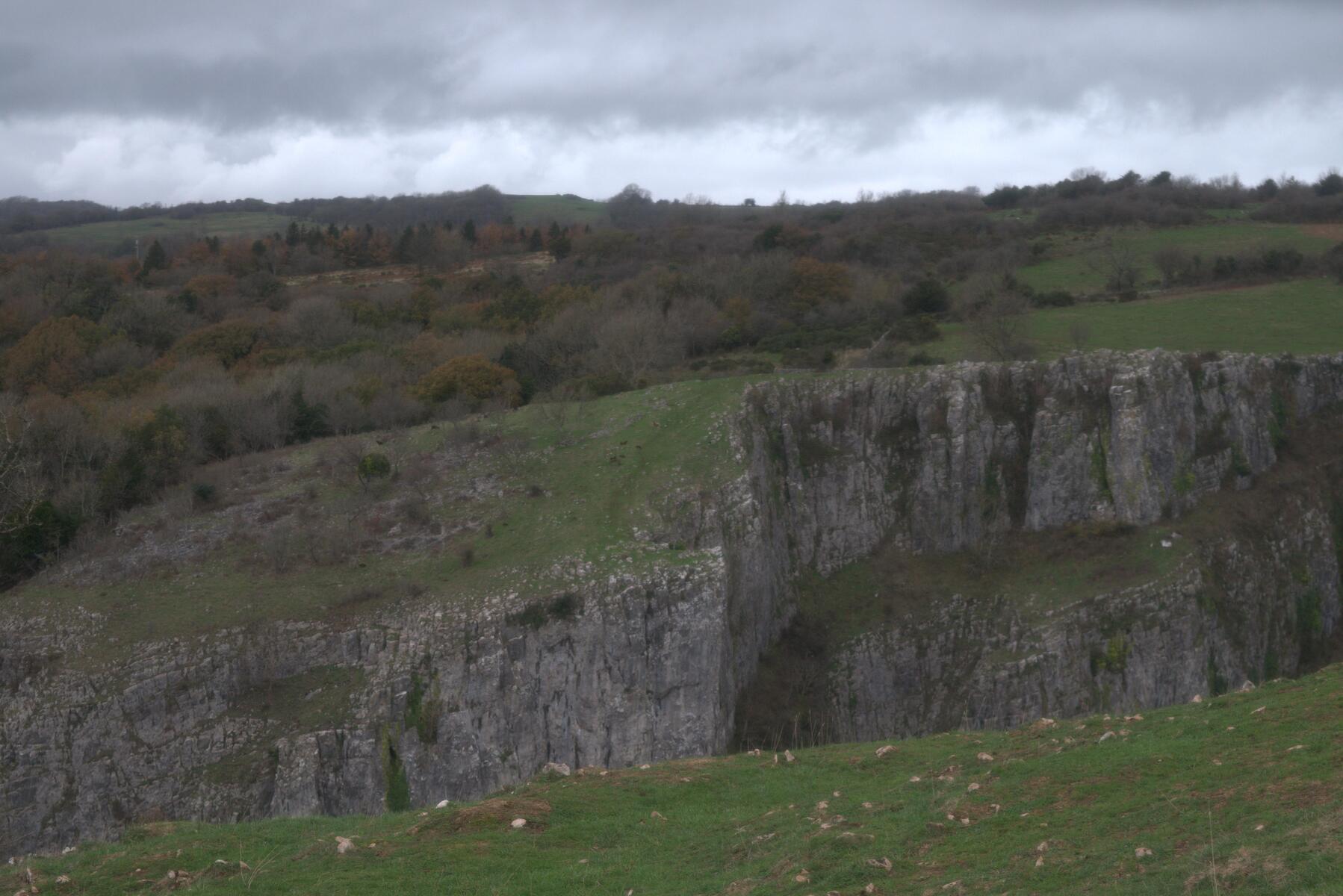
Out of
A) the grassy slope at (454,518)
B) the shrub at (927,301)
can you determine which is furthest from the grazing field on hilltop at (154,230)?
the grassy slope at (454,518)

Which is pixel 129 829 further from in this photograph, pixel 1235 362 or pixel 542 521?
pixel 1235 362

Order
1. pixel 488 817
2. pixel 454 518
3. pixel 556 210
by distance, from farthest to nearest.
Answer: pixel 556 210, pixel 454 518, pixel 488 817

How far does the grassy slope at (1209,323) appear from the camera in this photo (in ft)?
149

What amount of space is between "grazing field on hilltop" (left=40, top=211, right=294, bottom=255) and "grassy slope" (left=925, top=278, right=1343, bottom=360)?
81.6 m

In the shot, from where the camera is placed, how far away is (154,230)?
121 m

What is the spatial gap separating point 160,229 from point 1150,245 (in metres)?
105

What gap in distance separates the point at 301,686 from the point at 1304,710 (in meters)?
25.8

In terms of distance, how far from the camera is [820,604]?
3881cm

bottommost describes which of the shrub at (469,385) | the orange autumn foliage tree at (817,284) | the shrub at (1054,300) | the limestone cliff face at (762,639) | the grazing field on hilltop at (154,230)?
the limestone cliff face at (762,639)

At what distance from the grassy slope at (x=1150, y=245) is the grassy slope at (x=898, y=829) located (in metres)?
50.9

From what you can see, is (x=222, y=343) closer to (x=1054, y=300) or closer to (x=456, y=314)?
(x=456, y=314)

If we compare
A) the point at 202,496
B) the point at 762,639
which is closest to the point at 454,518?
the point at 202,496

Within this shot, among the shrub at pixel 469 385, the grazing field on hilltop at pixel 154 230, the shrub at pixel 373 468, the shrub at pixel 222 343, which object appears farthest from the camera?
the grazing field on hilltop at pixel 154 230

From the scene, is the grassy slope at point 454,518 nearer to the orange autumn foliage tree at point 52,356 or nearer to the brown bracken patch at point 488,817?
the brown bracken patch at point 488,817
